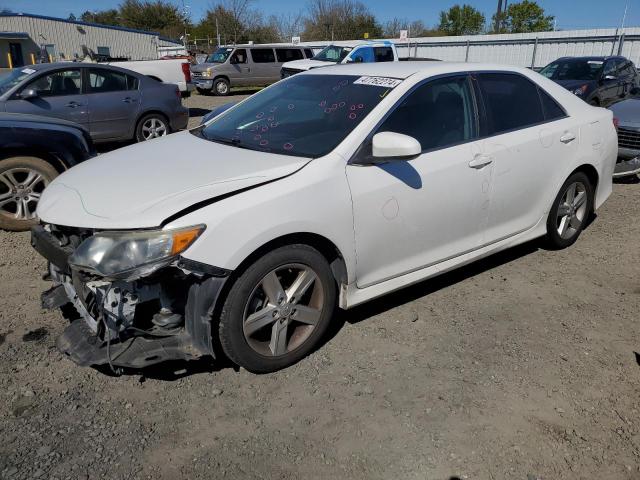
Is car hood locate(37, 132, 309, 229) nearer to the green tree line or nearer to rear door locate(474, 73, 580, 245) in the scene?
rear door locate(474, 73, 580, 245)

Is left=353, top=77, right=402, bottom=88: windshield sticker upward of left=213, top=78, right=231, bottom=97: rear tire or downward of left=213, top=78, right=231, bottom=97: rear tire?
upward

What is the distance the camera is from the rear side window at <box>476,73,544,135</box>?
13.0 feet

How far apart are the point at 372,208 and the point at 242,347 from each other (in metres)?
1.09

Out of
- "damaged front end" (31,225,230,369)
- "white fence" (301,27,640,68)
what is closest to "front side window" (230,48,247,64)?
"white fence" (301,27,640,68)

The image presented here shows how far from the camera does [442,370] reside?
3.18 meters

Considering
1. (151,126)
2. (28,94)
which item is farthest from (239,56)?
(28,94)

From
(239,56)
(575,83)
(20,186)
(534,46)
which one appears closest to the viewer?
(20,186)

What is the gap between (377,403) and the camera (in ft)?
9.46

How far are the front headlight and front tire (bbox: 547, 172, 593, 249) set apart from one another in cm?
325

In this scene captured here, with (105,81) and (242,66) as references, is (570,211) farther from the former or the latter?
(242,66)

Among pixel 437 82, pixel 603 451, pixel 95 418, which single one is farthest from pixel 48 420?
pixel 437 82

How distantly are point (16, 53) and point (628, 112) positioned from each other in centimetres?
4465

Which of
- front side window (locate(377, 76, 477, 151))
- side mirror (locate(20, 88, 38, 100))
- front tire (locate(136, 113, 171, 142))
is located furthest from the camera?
front tire (locate(136, 113, 171, 142))

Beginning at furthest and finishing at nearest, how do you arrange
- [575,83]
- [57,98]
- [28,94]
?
[575,83] → [57,98] → [28,94]
